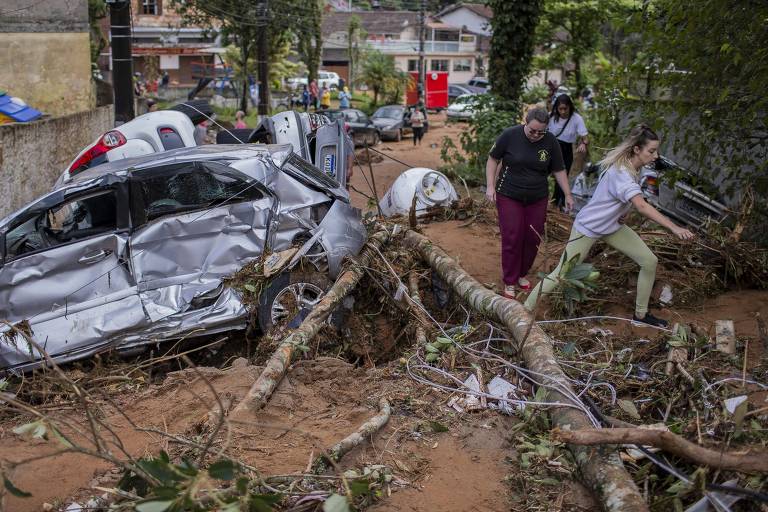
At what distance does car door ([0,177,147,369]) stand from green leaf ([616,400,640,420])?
3.79 metres

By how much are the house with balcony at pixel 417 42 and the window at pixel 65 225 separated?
57.9 metres

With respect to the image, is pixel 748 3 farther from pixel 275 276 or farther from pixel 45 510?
pixel 45 510

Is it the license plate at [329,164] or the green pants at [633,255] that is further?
the license plate at [329,164]

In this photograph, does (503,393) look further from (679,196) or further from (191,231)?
(679,196)

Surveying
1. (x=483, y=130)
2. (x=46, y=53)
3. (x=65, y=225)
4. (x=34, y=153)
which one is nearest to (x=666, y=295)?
(x=65, y=225)

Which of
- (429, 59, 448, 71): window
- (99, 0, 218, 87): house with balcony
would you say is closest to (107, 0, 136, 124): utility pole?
(99, 0, 218, 87): house with balcony

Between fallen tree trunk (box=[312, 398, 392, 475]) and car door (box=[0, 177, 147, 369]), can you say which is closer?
fallen tree trunk (box=[312, 398, 392, 475])

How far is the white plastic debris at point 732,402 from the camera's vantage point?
13.2ft

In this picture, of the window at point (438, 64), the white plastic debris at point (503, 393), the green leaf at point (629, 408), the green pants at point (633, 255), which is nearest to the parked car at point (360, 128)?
the green pants at point (633, 255)

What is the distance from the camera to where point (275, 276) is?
6668mm

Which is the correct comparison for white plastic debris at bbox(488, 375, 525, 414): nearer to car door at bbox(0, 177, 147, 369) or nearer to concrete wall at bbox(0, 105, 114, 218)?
car door at bbox(0, 177, 147, 369)

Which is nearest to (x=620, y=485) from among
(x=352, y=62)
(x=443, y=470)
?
(x=443, y=470)

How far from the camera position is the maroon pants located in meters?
7.21

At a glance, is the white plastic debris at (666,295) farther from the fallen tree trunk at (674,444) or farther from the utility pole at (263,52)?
the utility pole at (263,52)
